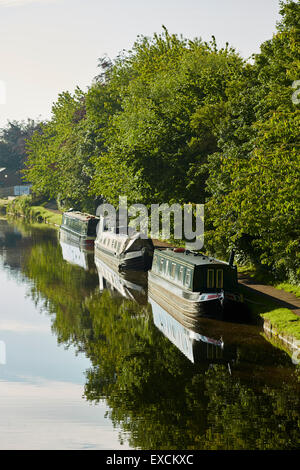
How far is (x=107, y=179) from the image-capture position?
5103 centimetres

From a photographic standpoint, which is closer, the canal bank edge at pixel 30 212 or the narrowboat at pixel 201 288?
the narrowboat at pixel 201 288

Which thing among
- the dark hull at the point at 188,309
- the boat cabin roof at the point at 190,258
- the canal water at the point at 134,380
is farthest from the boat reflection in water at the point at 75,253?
the dark hull at the point at 188,309

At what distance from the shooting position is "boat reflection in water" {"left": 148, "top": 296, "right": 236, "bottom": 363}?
21.2 metres

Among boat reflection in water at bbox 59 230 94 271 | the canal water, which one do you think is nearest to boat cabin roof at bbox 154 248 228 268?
the canal water

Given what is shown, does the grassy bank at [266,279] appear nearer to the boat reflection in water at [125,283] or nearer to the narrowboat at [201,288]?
the narrowboat at [201,288]

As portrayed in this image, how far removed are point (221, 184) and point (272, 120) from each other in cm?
926

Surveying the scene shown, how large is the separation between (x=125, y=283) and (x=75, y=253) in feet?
51.6

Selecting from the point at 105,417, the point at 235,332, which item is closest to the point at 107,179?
the point at 235,332

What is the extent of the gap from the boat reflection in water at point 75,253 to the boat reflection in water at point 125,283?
1.99 meters

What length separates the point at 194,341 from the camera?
23203mm

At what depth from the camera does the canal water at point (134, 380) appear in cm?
1459

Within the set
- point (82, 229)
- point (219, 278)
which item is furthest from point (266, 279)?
point (82, 229)

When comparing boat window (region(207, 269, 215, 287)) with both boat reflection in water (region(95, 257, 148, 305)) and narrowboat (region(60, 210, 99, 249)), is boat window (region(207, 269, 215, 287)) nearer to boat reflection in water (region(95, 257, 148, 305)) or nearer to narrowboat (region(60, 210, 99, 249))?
boat reflection in water (region(95, 257, 148, 305))

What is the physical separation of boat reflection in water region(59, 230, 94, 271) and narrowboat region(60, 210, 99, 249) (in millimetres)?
341
